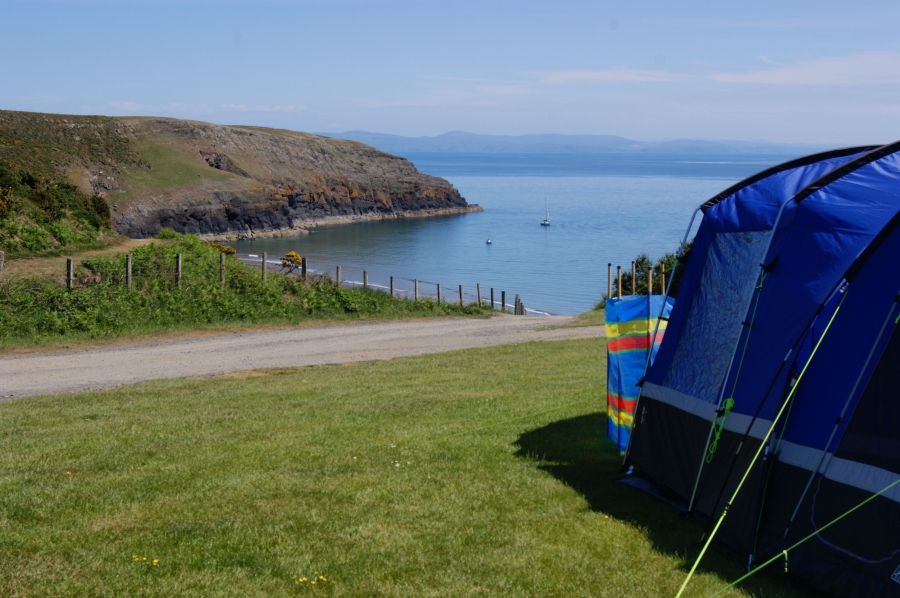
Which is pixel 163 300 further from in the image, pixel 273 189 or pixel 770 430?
pixel 273 189

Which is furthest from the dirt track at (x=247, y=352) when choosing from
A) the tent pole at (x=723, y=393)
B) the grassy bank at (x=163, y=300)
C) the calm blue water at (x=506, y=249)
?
the calm blue water at (x=506, y=249)

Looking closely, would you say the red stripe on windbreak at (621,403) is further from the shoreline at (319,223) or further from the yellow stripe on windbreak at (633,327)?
the shoreline at (319,223)

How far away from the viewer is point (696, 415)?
23.6ft

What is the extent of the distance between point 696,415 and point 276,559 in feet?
11.9

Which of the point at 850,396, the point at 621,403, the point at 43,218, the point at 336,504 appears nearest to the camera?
the point at 850,396

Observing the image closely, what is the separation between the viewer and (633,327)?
8.88 meters

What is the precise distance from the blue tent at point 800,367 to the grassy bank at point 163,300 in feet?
59.5

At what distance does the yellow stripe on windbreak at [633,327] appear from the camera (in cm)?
880

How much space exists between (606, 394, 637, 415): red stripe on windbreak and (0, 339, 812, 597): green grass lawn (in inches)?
21.2

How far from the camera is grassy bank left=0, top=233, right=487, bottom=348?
2180cm

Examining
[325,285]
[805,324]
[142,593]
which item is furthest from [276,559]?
[325,285]

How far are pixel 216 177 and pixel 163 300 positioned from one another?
6671 cm

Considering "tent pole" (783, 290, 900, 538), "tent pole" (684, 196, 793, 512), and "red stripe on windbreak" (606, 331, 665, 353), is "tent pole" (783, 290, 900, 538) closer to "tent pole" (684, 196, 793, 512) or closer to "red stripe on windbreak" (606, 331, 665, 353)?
"tent pole" (684, 196, 793, 512)

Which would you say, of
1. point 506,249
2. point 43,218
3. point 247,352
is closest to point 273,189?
point 506,249
